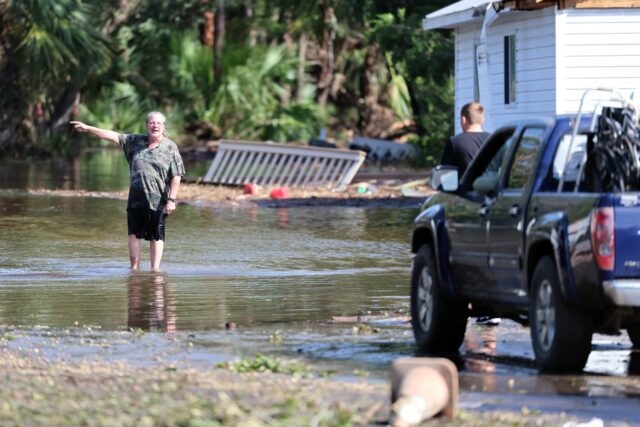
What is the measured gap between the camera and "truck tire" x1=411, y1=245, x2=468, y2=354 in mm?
10852

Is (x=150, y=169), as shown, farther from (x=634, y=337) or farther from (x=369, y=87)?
(x=369, y=87)

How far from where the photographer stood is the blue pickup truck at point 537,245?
9094 millimetres

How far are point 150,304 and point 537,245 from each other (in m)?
4.63

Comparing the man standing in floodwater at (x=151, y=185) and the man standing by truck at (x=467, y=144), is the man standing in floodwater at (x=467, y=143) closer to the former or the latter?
the man standing by truck at (x=467, y=144)

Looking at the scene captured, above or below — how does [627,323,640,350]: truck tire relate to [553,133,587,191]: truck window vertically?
below

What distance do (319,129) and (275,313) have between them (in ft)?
126

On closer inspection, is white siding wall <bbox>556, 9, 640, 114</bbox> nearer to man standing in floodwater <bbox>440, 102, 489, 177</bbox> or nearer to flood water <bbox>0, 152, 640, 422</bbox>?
flood water <bbox>0, 152, 640, 422</bbox>

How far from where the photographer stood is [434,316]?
10883 millimetres

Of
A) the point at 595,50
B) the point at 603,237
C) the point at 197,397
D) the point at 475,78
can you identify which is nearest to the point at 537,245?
the point at 603,237

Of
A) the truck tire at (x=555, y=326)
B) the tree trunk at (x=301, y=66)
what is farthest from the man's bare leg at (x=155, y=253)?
the tree trunk at (x=301, y=66)

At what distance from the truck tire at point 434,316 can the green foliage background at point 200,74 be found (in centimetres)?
2653

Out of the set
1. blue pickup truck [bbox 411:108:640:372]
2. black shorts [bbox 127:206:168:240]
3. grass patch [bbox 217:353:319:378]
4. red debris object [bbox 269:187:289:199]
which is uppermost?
blue pickup truck [bbox 411:108:640:372]

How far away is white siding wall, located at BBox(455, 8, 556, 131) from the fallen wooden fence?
9.86 ft

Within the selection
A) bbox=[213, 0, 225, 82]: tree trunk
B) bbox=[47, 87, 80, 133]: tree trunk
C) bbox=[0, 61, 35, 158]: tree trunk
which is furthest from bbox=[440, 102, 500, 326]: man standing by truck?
bbox=[213, 0, 225, 82]: tree trunk
